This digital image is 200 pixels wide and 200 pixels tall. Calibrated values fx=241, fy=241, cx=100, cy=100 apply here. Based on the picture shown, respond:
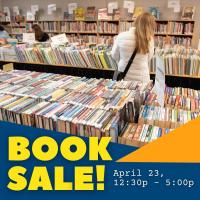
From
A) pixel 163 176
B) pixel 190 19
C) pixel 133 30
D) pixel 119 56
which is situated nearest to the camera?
pixel 163 176

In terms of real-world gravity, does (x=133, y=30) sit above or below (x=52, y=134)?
above

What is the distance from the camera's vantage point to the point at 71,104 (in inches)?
67.4

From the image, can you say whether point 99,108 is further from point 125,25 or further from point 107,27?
point 107,27

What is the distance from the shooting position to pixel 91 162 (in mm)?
1334

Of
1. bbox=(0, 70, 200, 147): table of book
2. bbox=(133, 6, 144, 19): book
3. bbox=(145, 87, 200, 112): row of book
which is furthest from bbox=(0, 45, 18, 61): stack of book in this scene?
bbox=(133, 6, 144, 19): book

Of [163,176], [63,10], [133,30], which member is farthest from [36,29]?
[163,176]

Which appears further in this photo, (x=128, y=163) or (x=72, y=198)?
(x=72, y=198)

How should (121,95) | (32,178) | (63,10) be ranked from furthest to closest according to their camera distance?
(63,10), (121,95), (32,178)

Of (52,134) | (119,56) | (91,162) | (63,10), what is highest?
(63,10)

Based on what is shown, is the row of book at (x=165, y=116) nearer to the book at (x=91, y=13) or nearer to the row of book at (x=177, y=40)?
the row of book at (x=177, y=40)

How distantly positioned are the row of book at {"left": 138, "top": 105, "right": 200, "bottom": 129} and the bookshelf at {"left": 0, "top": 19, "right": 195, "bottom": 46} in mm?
4530

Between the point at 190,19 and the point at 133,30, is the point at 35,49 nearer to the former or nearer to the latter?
the point at 133,30

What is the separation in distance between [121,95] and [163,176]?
71 cm

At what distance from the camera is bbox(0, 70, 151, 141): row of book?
4.81ft
